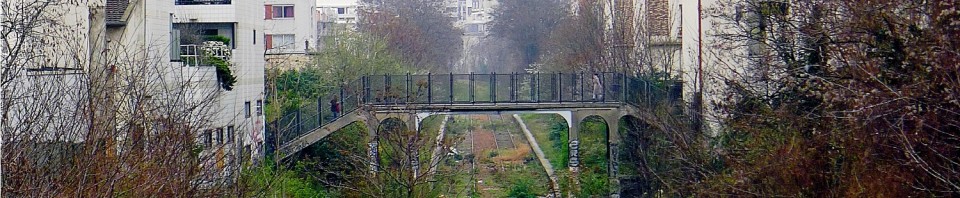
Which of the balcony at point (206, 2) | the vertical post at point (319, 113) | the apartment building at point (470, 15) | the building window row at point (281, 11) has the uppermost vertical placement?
the apartment building at point (470, 15)

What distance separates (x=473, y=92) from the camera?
35.2 metres

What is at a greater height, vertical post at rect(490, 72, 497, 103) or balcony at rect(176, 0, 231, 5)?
balcony at rect(176, 0, 231, 5)

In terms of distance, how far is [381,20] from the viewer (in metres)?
71.6

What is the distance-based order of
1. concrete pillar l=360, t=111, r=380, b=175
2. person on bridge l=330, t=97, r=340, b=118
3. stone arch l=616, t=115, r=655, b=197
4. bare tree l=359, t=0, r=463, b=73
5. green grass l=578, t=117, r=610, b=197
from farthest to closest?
bare tree l=359, t=0, r=463, b=73
person on bridge l=330, t=97, r=340, b=118
green grass l=578, t=117, r=610, b=197
stone arch l=616, t=115, r=655, b=197
concrete pillar l=360, t=111, r=380, b=175

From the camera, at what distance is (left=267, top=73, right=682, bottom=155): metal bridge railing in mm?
31984

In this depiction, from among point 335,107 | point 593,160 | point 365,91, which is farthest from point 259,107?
point 593,160

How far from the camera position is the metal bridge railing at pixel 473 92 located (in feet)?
105

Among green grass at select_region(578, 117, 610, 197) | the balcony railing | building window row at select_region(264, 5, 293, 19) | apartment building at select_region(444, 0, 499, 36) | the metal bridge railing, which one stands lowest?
green grass at select_region(578, 117, 610, 197)

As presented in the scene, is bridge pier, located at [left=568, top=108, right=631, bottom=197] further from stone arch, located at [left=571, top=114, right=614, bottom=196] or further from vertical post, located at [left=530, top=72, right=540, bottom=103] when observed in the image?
vertical post, located at [left=530, top=72, right=540, bottom=103]

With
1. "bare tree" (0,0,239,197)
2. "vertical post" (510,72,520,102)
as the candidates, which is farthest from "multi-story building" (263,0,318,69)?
"bare tree" (0,0,239,197)

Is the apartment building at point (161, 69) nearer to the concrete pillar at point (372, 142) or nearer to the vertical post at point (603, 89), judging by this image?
the concrete pillar at point (372, 142)

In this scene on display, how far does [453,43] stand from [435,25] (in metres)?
7.27

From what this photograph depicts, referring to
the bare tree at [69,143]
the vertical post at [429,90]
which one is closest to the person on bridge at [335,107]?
the vertical post at [429,90]

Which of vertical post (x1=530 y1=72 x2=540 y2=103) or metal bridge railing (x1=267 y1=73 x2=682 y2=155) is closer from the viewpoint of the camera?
metal bridge railing (x1=267 y1=73 x2=682 y2=155)
